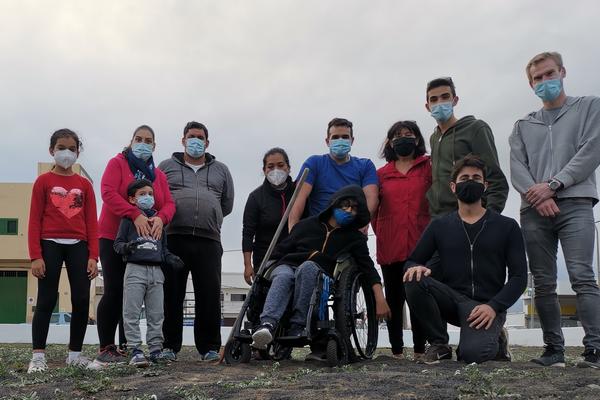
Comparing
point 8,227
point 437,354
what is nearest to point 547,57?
point 437,354

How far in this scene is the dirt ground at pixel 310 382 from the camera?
10.5ft

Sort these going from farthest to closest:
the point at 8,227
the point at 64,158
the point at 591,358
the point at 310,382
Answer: the point at 8,227
the point at 64,158
the point at 591,358
the point at 310,382

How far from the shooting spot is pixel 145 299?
5.29 metres

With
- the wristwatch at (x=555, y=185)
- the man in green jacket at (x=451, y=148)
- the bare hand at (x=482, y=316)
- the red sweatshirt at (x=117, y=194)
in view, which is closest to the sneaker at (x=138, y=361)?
the red sweatshirt at (x=117, y=194)

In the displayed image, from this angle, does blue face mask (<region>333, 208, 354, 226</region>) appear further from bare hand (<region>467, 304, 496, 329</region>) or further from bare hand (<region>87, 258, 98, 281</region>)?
bare hand (<region>87, 258, 98, 281</region>)

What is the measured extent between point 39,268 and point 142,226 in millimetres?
785


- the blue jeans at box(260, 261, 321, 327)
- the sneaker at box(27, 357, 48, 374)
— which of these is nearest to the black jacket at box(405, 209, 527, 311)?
the blue jeans at box(260, 261, 321, 327)

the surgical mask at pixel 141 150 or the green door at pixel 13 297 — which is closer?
the surgical mask at pixel 141 150

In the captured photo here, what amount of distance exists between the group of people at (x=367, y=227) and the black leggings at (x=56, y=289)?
1 centimetres

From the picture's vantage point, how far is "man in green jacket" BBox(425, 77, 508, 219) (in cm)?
523

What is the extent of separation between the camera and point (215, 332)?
587 cm

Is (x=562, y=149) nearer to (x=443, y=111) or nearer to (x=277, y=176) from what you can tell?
(x=443, y=111)

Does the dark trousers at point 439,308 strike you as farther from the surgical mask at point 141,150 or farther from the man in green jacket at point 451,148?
the surgical mask at point 141,150

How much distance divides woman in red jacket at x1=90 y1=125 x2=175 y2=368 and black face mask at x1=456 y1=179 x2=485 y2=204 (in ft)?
7.42
